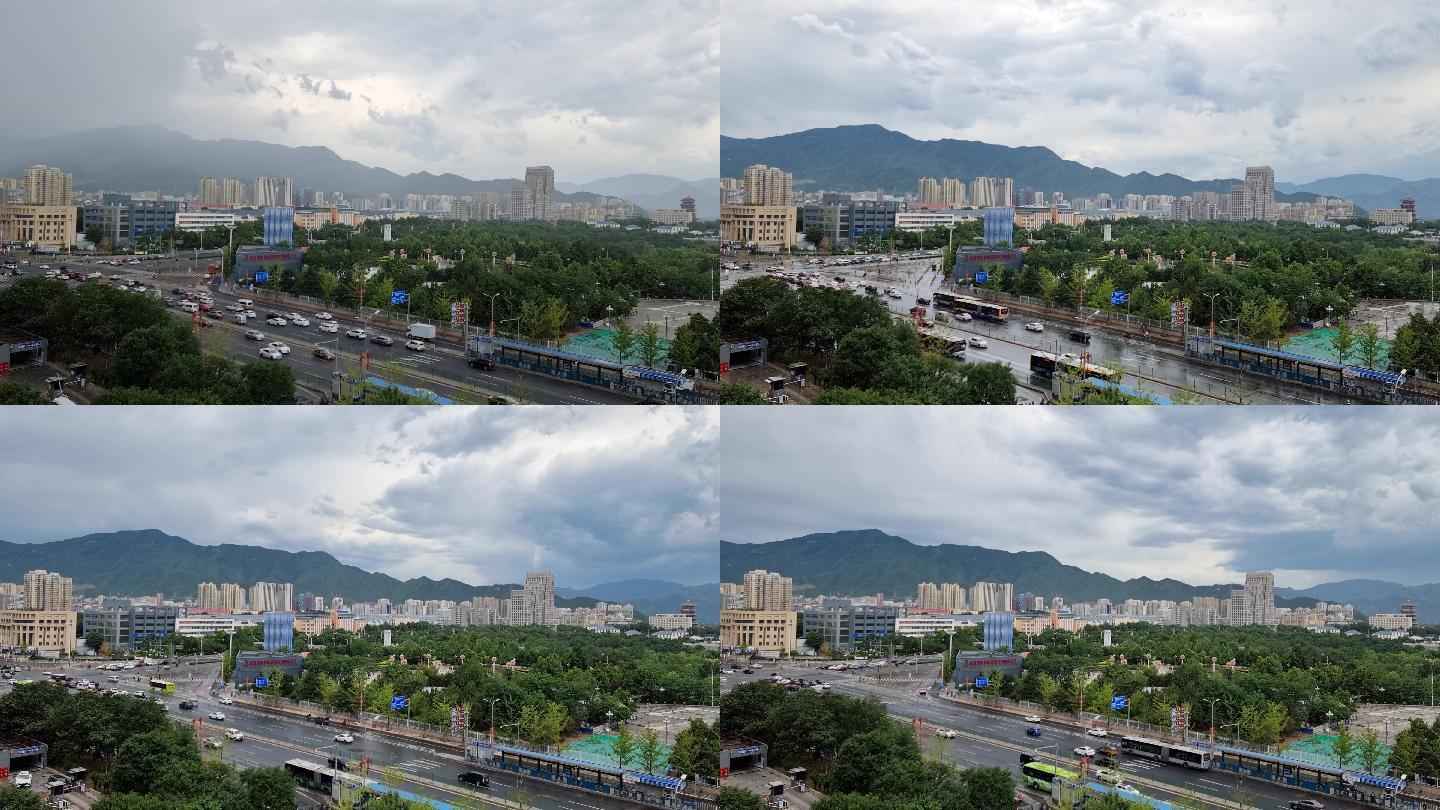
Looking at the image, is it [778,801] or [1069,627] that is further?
[1069,627]

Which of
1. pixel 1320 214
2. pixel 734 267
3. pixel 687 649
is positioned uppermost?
pixel 1320 214

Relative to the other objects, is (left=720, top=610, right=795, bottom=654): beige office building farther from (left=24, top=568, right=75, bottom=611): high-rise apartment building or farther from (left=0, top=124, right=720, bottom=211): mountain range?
(left=24, top=568, right=75, bottom=611): high-rise apartment building

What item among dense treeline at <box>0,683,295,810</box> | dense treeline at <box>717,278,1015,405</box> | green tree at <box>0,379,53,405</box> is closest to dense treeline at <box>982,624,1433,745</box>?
dense treeline at <box>717,278,1015,405</box>

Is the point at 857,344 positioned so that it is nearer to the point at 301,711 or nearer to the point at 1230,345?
the point at 1230,345

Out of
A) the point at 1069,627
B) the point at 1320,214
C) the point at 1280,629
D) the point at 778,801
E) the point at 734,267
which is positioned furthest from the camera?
the point at 1280,629

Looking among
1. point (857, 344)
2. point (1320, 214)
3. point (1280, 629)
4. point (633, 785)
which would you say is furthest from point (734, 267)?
point (1280, 629)

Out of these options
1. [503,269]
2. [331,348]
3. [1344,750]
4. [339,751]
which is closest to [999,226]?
[503,269]

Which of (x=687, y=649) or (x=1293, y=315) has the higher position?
(x=1293, y=315)
